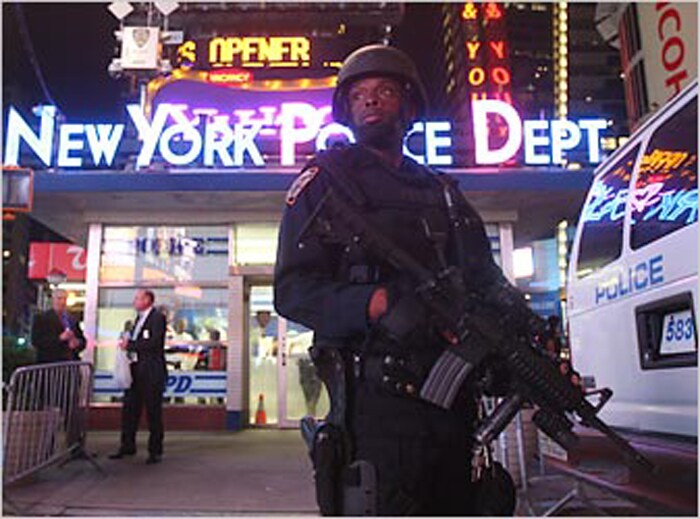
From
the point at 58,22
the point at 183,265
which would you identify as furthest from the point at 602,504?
the point at 58,22

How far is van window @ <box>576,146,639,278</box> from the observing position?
3.26 metres

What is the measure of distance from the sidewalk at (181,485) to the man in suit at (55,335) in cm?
121

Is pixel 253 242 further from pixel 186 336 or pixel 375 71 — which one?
pixel 375 71

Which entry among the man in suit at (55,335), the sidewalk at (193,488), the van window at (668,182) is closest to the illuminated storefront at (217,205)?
the man in suit at (55,335)

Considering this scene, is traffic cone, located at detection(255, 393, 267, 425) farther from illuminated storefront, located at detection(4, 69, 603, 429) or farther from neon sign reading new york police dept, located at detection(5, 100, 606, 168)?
neon sign reading new york police dept, located at detection(5, 100, 606, 168)

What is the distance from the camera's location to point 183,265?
1068 cm

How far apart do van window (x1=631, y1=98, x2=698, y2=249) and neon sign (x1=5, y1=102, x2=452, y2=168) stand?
6569 mm

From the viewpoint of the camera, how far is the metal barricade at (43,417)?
5.68 meters

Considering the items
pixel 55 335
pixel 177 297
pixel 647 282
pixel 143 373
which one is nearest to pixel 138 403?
pixel 143 373

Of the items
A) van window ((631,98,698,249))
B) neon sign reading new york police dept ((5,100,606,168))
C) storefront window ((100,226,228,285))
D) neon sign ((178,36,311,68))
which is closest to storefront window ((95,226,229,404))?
storefront window ((100,226,228,285))

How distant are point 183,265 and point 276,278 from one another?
8.95m

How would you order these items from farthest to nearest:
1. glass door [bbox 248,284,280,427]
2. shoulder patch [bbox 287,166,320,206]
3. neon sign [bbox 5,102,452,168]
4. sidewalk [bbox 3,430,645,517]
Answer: glass door [bbox 248,284,280,427] → neon sign [bbox 5,102,452,168] → sidewalk [bbox 3,430,645,517] → shoulder patch [bbox 287,166,320,206]

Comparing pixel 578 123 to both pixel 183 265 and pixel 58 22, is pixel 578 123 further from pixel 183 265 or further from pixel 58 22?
pixel 58 22

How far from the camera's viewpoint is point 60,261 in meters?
18.1
